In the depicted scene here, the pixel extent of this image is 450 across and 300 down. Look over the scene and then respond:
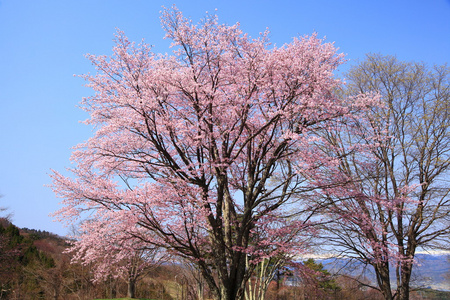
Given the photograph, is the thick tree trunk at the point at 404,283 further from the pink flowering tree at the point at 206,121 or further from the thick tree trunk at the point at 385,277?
the pink flowering tree at the point at 206,121

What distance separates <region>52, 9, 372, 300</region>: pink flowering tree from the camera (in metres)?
8.72

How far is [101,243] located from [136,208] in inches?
66.9

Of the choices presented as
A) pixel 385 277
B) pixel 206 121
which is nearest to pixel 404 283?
pixel 385 277

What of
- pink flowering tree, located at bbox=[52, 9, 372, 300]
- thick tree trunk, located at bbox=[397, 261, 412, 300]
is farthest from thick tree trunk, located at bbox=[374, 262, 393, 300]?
pink flowering tree, located at bbox=[52, 9, 372, 300]

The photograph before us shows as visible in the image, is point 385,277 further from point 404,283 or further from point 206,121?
point 206,121

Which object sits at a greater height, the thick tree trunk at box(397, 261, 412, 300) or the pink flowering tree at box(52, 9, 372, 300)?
the pink flowering tree at box(52, 9, 372, 300)

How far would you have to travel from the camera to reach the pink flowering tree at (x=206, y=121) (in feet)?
28.6

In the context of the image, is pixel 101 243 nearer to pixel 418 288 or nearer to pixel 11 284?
pixel 418 288

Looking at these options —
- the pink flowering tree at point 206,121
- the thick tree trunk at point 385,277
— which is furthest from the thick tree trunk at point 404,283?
the pink flowering tree at point 206,121

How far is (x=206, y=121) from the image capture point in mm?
8977

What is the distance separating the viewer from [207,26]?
8.92 metres

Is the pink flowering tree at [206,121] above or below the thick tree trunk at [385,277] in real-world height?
above

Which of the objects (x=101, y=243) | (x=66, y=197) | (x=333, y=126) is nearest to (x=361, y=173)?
(x=333, y=126)

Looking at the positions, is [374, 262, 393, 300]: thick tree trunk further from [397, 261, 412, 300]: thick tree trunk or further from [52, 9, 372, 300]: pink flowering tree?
[52, 9, 372, 300]: pink flowering tree
